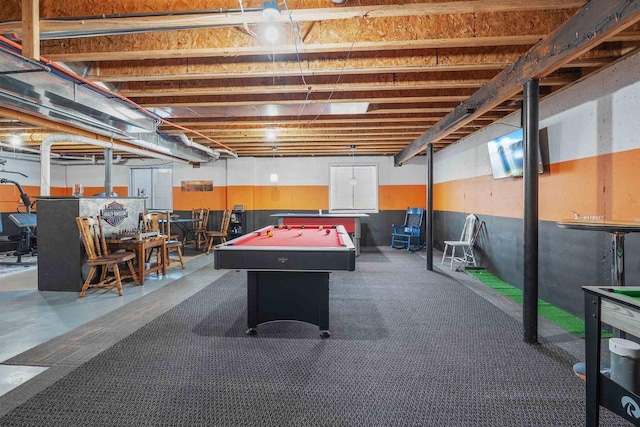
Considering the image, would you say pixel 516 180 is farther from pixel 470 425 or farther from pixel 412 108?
pixel 470 425

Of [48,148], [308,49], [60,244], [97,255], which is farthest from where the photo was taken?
[48,148]

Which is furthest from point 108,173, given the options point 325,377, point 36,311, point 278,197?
point 325,377

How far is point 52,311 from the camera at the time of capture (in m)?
4.02

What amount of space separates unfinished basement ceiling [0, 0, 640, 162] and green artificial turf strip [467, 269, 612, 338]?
99.5 inches

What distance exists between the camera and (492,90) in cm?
377

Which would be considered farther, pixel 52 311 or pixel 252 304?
pixel 52 311

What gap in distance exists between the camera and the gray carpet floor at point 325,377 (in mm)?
2064

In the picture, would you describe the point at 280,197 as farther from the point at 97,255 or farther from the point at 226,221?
the point at 97,255

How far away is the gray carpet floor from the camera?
6.77 feet

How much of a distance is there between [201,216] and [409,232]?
228 inches

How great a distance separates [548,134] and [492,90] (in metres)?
1.21

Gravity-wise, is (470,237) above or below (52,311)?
above

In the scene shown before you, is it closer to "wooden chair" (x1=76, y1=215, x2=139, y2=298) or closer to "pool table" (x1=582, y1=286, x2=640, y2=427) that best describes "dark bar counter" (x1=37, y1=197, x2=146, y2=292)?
"wooden chair" (x1=76, y1=215, x2=139, y2=298)

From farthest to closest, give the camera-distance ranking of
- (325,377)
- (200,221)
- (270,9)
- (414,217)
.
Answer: (414,217), (200,221), (325,377), (270,9)
